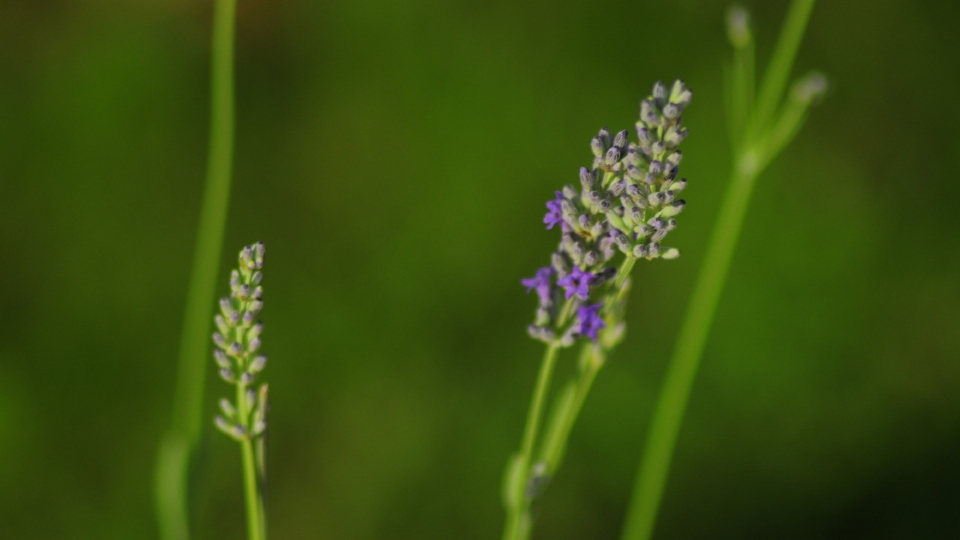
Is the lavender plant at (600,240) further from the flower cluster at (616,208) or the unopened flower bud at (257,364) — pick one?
the unopened flower bud at (257,364)

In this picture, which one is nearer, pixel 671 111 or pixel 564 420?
pixel 671 111

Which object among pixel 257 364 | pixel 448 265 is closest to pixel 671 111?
pixel 257 364

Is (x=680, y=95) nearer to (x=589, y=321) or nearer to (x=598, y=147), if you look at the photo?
(x=598, y=147)

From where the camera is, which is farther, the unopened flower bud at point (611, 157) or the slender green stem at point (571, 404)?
the slender green stem at point (571, 404)

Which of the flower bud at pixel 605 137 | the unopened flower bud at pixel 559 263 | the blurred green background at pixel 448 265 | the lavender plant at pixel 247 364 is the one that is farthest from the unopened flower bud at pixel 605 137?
the blurred green background at pixel 448 265

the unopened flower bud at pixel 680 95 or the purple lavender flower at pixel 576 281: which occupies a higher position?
the unopened flower bud at pixel 680 95

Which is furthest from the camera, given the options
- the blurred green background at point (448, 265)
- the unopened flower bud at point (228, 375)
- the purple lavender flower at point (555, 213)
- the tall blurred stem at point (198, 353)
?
the blurred green background at point (448, 265)
